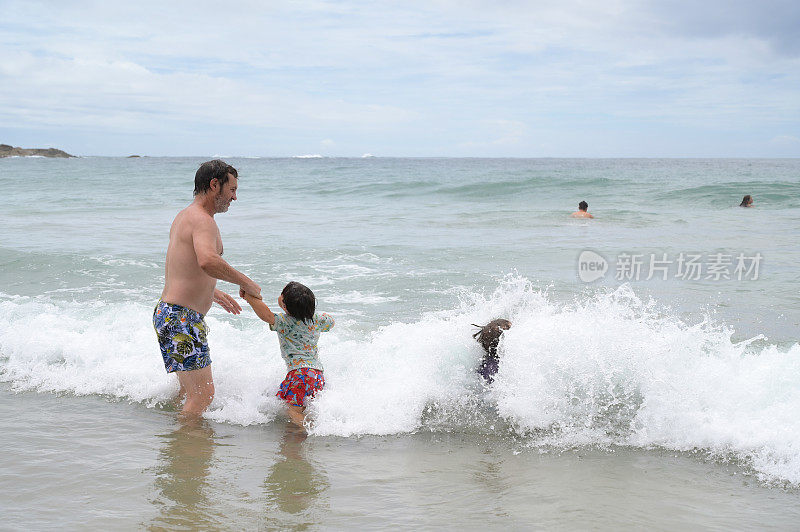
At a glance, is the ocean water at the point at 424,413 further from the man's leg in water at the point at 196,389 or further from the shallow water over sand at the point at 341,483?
the man's leg in water at the point at 196,389

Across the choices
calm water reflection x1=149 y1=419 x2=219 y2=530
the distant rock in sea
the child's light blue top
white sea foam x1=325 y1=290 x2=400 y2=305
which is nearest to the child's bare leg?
the child's light blue top

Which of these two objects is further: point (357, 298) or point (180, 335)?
point (357, 298)

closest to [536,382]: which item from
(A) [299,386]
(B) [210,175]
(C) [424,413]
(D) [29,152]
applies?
(C) [424,413]

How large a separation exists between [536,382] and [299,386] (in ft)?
5.32

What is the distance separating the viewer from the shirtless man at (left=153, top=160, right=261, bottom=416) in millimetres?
3932

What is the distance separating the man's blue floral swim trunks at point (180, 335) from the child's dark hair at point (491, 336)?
199 centimetres

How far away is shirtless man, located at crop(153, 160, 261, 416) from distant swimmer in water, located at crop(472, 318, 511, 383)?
1819 millimetres

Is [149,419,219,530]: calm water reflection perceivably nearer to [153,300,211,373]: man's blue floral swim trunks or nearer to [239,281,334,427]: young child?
[153,300,211,373]: man's blue floral swim trunks

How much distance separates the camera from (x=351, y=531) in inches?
120

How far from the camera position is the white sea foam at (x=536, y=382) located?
4.23m

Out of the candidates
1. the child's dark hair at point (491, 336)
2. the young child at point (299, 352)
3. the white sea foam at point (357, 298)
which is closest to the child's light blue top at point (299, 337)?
the young child at point (299, 352)

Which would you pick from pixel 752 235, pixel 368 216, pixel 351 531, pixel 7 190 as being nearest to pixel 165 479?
pixel 351 531

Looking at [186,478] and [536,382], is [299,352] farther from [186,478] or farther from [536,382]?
[536,382]

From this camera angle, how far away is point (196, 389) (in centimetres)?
435
